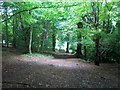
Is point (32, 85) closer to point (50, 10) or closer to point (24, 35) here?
point (50, 10)

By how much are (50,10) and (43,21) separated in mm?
4972

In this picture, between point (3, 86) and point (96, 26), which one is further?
point (96, 26)

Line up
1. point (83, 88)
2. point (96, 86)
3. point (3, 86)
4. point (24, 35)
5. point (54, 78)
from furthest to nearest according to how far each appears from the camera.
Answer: point (24, 35), point (54, 78), point (96, 86), point (83, 88), point (3, 86)

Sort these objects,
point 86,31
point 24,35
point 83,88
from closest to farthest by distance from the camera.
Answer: point 83,88 → point 86,31 → point 24,35

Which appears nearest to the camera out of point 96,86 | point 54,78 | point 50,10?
point 96,86

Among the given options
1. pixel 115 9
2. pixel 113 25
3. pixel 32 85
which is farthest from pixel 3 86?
pixel 113 25

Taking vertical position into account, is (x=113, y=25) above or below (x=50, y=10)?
below

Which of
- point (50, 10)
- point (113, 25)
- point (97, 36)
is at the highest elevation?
point (50, 10)

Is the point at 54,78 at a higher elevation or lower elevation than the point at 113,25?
lower

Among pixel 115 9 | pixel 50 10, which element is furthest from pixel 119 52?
pixel 50 10

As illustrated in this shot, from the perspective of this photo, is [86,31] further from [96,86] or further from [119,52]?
[96,86]

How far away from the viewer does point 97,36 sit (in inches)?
489

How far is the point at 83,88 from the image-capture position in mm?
6754

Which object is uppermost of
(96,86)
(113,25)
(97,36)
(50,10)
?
(50,10)
